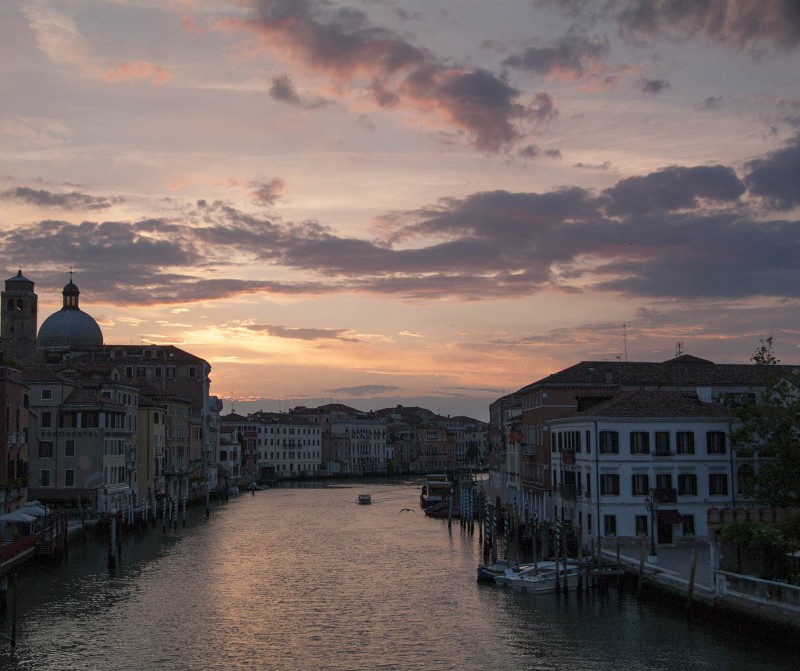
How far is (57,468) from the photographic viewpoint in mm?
65000

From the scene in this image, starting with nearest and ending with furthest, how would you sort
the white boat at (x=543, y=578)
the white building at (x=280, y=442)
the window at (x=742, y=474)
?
the white boat at (x=543, y=578) < the window at (x=742, y=474) < the white building at (x=280, y=442)

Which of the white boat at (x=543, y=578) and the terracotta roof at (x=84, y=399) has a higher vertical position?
the terracotta roof at (x=84, y=399)

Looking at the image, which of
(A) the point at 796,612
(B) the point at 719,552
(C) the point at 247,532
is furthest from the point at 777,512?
(C) the point at 247,532

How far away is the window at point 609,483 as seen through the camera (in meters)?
45.4

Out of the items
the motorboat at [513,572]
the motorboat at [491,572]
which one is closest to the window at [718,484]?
the motorboat at [513,572]

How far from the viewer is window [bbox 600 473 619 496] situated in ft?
149

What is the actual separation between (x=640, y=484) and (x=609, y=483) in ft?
4.56

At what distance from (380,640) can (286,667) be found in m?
4.15

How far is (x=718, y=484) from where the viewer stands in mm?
45938

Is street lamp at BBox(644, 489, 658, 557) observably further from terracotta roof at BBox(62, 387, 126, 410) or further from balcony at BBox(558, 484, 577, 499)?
terracotta roof at BBox(62, 387, 126, 410)

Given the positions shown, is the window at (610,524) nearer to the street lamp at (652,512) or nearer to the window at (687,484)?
the street lamp at (652,512)

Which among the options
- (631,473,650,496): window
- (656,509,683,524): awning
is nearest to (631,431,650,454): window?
(631,473,650,496): window

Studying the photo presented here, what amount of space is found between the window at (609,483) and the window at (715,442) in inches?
179

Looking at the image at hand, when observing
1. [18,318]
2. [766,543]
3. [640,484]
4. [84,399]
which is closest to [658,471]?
[640,484]
